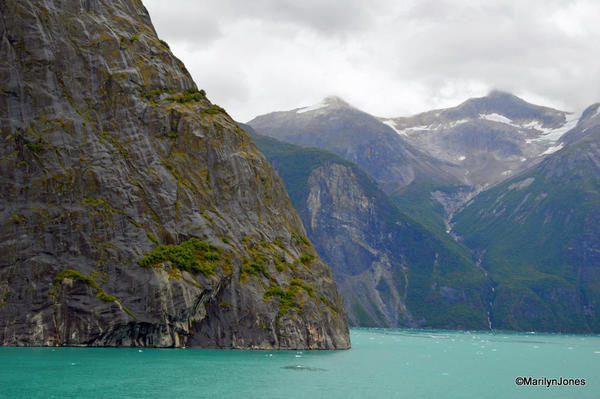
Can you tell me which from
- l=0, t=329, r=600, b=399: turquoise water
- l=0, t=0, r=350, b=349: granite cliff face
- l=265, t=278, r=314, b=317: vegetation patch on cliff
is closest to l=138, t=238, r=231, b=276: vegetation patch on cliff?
l=0, t=0, r=350, b=349: granite cliff face

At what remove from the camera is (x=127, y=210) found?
106 m

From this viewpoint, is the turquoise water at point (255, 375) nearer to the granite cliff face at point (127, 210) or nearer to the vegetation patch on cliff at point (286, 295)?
the granite cliff face at point (127, 210)

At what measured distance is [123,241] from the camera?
10269 cm

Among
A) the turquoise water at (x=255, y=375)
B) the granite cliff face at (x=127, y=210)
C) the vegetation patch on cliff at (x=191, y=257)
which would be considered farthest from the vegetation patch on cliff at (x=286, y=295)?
the vegetation patch on cliff at (x=191, y=257)

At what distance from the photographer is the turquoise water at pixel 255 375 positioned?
6053 centimetres

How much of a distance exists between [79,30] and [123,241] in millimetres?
42717

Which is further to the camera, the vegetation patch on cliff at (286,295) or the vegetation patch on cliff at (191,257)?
the vegetation patch on cliff at (286,295)

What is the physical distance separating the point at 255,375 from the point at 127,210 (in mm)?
44126

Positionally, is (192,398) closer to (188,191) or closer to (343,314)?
(188,191)

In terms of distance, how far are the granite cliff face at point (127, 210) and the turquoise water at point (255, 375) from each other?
20.9 feet

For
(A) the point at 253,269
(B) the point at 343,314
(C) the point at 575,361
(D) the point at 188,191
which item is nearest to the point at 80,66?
(D) the point at 188,191

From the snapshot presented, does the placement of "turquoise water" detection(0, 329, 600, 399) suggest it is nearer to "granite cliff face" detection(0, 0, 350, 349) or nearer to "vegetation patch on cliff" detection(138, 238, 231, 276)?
"granite cliff face" detection(0, 0, 350, 349)

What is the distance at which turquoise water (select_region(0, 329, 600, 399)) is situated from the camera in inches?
2383

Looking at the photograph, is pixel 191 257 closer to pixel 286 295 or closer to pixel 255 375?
pixel 286 295
